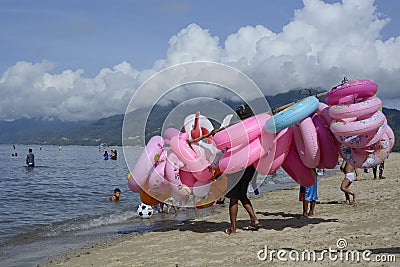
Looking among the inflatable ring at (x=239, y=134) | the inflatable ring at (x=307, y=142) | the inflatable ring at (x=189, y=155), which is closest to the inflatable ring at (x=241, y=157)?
the inflatable ring at (x=239, y=134)

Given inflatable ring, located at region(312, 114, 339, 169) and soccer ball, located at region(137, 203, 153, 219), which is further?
soccer ball, located at region(137, 203, 153, 219)

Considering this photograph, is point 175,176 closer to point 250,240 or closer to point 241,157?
point 241,157

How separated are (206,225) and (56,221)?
5.96m

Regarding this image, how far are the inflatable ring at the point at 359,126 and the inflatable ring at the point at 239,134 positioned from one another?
4.08ft

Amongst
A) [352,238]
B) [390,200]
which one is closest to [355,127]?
[352,238]

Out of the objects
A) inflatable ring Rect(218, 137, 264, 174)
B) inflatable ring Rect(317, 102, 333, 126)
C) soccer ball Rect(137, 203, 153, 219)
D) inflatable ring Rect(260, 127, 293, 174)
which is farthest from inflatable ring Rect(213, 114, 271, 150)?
soccer ball Rect(137, 203, 153, 219)

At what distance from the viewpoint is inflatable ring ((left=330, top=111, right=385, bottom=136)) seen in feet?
24.5

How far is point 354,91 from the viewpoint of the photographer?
7688mm

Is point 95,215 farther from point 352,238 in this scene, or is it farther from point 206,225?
point 352,238

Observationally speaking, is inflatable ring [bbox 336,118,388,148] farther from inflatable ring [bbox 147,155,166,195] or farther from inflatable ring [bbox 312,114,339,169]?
inflatable ring [bbox 147,155,166,195]

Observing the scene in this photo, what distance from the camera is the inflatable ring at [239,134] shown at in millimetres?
7762

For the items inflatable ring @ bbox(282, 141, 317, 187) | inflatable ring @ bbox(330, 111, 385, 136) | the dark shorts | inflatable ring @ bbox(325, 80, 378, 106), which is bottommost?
the dark shorts

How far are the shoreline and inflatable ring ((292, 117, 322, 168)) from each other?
1.36 metres

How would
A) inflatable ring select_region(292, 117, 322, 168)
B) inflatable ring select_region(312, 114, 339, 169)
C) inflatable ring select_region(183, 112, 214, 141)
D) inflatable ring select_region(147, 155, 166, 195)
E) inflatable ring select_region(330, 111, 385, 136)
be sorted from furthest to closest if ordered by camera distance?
inflatable ring select_region(147, 155, 166, 195) → inflatable ring select_region(183, 112, 214, 141) → inflatable ring select_region(312, 114, 339, 169) → inflatable ring select_region(292, 117, 322, 168) → inflatable ring select_region(330, 111, 385, 136)
